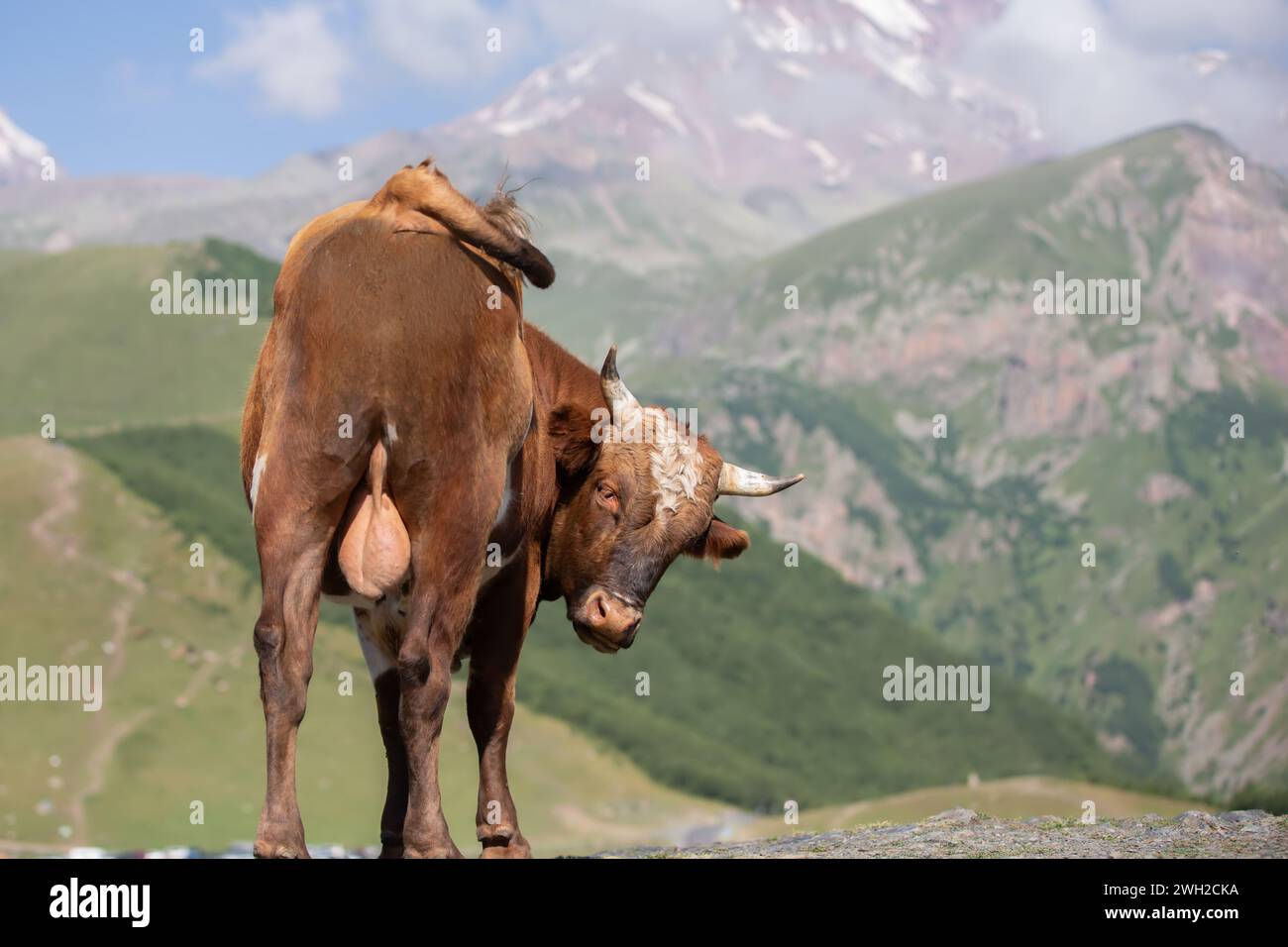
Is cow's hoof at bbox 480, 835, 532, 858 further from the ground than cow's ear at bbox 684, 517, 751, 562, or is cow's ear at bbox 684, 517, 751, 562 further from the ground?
cow's ear at bbox 684, 517, 751, 562

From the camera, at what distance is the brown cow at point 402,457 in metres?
10.6

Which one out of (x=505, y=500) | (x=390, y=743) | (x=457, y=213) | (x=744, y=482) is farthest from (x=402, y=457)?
(x=744, y=482)

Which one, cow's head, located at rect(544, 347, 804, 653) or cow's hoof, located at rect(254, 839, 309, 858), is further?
cow's head, located at rect(544, 347, 804, 653)

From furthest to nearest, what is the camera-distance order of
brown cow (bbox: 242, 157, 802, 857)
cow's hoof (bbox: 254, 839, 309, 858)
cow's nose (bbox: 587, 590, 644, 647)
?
cow's nose (bbox: 587, 590, 644, 647)
brown cow (bbox: 242, 157, 802, 857)
cow's hoof (bbox: 254, 839, 309, 858)

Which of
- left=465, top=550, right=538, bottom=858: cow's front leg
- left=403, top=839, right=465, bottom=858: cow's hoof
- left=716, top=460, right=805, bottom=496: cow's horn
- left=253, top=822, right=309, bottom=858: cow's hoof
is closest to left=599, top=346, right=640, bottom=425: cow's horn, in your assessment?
left=716, top=460, right=805, bottom=496: cow's horn

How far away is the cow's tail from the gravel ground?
4202 mm

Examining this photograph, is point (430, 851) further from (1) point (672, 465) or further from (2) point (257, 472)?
(1) point (672, 465)

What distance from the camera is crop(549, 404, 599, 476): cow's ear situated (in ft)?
43.9

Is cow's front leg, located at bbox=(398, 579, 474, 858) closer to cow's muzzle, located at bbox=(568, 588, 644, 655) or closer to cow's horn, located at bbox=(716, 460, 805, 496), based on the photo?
cow's muzzle, located at bbox=(568, 588, 644, 655)

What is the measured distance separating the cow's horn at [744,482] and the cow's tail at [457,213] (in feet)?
9.76

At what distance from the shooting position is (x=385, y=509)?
10.8 m

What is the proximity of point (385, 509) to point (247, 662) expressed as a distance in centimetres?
13941

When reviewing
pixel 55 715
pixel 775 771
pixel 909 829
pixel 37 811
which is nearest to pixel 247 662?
pixel 55 715
